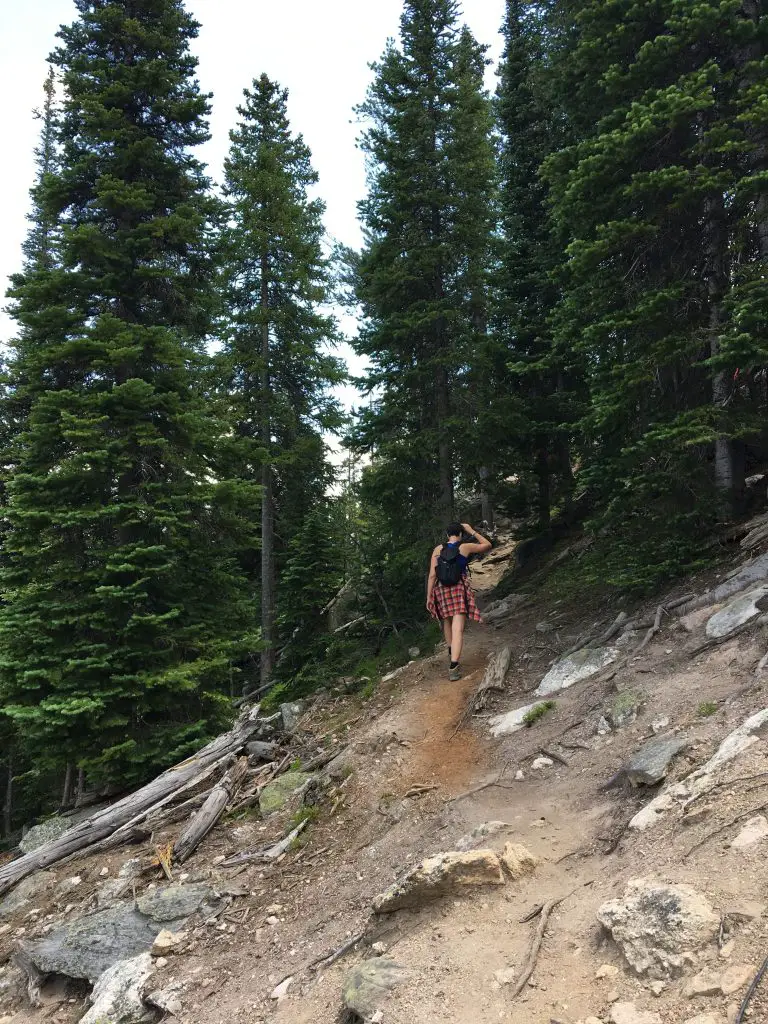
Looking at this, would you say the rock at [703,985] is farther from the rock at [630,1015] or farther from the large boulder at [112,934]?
the large boulder at [112,934]

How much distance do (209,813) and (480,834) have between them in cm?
391

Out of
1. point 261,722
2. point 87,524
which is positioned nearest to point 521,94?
point 87,524

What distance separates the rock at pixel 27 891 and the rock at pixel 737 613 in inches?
323

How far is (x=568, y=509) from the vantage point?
1612 cm

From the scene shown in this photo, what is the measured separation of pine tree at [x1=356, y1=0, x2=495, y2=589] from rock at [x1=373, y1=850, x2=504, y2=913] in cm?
869

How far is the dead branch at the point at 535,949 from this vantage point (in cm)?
320

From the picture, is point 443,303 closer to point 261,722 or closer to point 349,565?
point 349,565

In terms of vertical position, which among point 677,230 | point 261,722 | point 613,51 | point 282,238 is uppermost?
point 282,238

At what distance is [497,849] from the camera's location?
179 inches

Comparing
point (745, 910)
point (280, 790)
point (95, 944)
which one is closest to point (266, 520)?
point (280, 790)

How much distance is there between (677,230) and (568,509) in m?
8.40

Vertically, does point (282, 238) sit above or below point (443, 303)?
above

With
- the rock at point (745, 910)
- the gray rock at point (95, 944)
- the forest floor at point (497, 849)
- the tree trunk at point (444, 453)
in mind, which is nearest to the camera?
the rock at point (745, 910)

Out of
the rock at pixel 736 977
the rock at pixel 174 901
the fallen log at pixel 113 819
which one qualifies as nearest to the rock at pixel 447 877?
the rock at pixel 736 977
